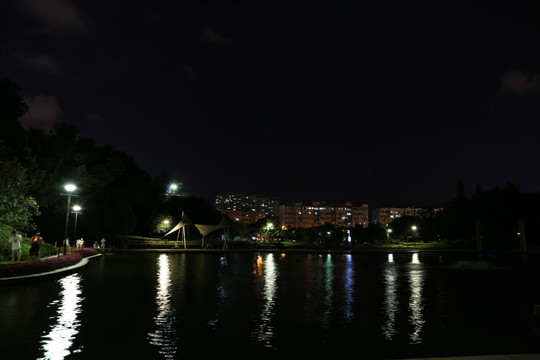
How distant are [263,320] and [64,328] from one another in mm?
4556

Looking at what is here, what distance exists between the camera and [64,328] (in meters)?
9.40

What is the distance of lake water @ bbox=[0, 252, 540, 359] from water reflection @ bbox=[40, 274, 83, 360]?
0.02m

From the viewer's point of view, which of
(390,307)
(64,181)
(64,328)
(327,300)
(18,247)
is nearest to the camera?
(64,328)

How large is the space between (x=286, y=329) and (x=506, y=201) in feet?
192

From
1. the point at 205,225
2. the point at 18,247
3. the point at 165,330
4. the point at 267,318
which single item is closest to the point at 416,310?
the point at 267,318

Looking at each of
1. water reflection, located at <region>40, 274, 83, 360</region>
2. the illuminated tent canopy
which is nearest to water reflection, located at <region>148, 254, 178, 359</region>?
water reflection, located at <region>40, 274, 83, 360</region>

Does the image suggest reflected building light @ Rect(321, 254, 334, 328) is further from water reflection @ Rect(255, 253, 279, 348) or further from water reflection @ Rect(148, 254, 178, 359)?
water reflection @ Rect(148, 254, 178, 359)

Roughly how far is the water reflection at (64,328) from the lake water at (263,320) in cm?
2

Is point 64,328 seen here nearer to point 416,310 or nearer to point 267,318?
point 267,318

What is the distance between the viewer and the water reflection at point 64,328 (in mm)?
7555

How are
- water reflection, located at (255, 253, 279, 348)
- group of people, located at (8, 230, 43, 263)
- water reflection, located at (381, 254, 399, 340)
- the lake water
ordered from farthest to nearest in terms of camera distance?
group of people, located at (8, 230, 43, 263) < water reflection, located at (381, 254, 399, 340) < water reflection, located at (255, 253, 279, 348) < the lake water

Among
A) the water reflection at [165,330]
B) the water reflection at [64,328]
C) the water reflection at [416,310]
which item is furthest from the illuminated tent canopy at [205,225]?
the water reflection at [165,330]

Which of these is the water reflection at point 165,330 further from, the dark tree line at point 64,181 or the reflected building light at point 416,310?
the dark tree line at point 64,181

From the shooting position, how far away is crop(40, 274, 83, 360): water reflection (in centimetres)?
755
